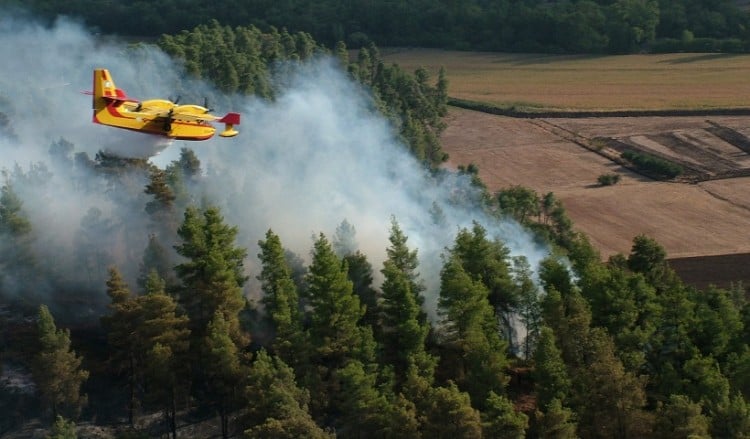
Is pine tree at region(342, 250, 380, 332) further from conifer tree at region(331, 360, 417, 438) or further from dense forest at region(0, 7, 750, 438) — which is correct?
conifer tree at region(331, 360, 417, 438)

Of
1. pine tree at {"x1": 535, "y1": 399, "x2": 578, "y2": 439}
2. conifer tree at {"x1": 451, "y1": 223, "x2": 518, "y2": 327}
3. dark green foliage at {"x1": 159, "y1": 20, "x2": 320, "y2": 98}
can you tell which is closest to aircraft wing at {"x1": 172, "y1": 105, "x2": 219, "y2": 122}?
conifer tree at {"x1": 451, "y1": 223, "x2": 518, "y2": 327}

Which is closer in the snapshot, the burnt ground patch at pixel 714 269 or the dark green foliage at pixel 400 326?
the dark green foliage at pixel 400 326

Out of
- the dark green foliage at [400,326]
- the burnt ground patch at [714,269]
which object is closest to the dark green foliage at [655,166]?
the burnt ground patch at [714,269]

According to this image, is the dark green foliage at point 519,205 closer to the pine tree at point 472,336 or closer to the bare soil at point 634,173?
the bare soil at point 634,173

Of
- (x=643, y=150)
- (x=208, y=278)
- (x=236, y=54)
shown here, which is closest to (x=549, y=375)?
(x=208, y=278)

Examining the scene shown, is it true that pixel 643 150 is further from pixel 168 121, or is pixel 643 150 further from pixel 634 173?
pixel 168 121

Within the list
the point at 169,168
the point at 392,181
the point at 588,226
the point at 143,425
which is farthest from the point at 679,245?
the point at 143,425
